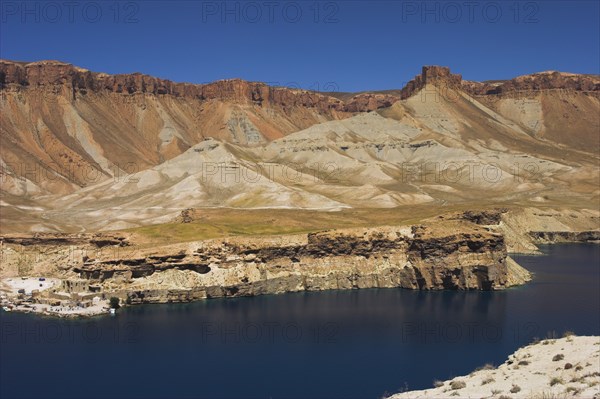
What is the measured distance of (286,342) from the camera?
A: 257 ft

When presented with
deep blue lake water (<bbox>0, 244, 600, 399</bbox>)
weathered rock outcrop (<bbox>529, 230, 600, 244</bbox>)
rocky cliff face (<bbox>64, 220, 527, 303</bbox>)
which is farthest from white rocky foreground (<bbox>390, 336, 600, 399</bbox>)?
weathered rock outcrop (<bbox>529, 230, 600, 244</bbox>)

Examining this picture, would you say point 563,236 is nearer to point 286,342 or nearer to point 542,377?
point 286,342

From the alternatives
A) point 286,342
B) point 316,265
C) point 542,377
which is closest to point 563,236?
point 316,265

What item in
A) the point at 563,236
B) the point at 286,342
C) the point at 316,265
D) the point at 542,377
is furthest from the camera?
the point at 563,236

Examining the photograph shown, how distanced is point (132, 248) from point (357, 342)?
155 ft

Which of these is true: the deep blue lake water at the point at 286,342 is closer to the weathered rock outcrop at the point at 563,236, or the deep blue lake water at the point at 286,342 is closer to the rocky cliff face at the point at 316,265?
the rocky cliff face at the point at 316,265

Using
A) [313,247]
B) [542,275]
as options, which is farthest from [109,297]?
[542,275]

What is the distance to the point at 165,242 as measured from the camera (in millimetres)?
115562

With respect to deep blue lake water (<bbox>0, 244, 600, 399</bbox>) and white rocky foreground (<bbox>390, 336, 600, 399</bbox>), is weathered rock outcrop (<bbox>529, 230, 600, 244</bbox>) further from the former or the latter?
white rocky foreground (<bbox>390, 336, 600, 399</bbox>)

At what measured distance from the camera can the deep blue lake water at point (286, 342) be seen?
64125mm

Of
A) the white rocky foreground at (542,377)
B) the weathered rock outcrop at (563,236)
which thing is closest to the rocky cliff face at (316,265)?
the white rocky foreground at (542,377)

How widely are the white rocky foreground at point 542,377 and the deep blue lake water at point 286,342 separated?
918cm

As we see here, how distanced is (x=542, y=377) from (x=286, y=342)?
36.0 m

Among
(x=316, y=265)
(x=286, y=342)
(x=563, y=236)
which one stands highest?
(x=563, y=236)
